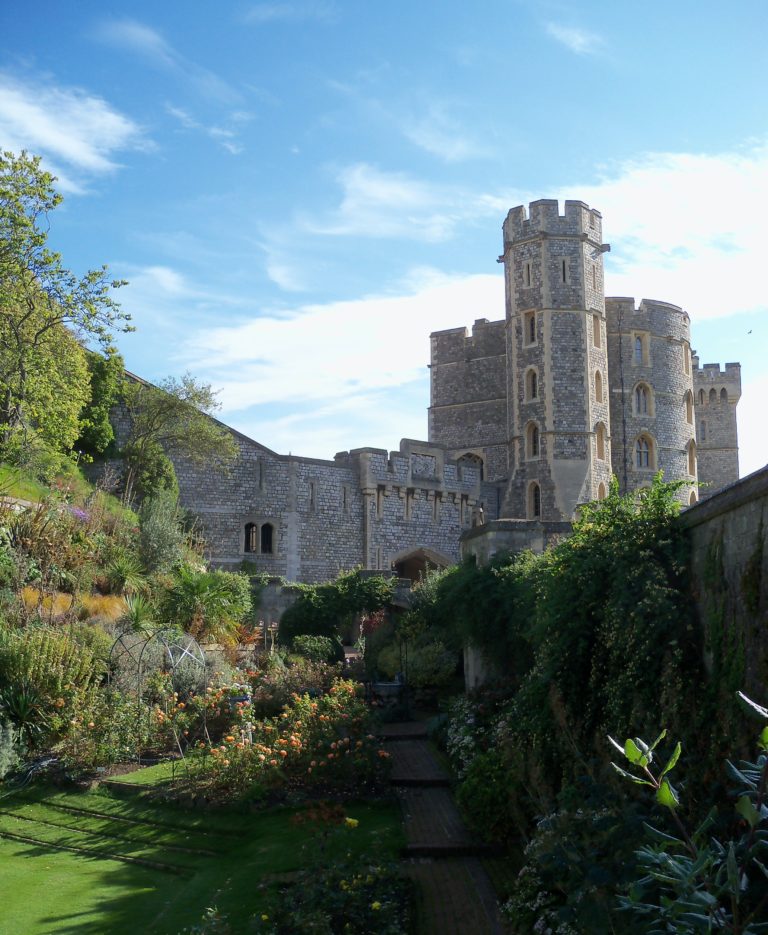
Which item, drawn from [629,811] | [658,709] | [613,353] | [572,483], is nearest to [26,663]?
[658,709]

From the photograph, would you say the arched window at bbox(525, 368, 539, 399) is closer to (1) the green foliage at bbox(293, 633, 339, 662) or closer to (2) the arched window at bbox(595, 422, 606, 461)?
(2) the arched window at bbox(595, 422, 606, 461)

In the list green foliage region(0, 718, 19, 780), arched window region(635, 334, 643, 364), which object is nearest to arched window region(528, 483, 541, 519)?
arched window region(635, 334, 643, 364)

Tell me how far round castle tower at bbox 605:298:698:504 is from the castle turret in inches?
395

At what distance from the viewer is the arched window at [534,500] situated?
32.8 metres

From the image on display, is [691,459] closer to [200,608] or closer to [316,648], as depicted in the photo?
[316,648]

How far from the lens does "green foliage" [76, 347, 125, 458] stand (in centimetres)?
2527

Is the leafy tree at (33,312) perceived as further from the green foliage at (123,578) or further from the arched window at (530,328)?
the arched window at (530,328)

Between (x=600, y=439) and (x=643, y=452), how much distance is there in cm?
352

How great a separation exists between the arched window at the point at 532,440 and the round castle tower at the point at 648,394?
3.96 metres

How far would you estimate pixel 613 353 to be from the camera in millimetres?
36625

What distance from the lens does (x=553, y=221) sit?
3372 cm

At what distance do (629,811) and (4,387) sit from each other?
55.9ft

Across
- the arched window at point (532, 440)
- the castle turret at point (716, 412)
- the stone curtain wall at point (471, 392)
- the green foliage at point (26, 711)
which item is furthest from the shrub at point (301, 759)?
the castle turret at point (716, 412)

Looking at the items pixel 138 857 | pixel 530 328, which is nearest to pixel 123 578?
pixel 138 857
